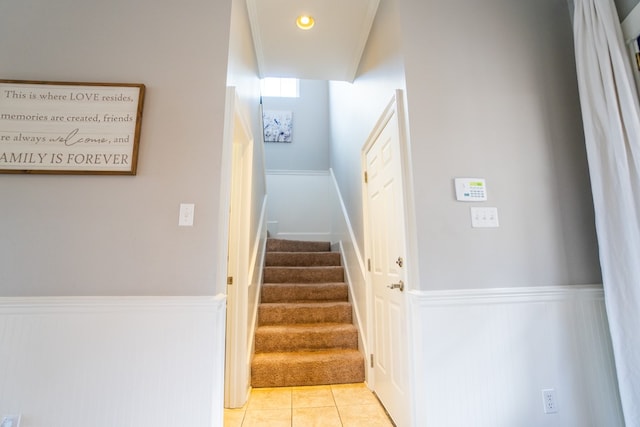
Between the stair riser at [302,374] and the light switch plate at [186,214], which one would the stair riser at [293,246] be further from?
the light switch plate at [186,214]

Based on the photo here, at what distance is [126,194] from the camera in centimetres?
140

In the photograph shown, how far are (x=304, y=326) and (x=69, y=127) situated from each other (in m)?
2.24

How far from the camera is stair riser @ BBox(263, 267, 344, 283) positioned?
10.4ft

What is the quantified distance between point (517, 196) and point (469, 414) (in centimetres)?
115

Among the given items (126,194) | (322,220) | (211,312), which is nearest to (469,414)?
(211,312)

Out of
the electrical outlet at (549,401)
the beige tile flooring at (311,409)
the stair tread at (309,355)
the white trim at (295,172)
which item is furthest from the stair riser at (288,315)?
the white trim at (295,172)

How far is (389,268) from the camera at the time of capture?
193cm

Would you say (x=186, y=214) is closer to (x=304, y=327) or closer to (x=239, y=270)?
(x=239, y=270)

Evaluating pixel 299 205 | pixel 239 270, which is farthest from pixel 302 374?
pixel 299 205

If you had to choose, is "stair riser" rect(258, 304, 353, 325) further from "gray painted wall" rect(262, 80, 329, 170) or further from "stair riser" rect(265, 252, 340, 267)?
"gray painted wall" rect(262, 80, 329, 170)

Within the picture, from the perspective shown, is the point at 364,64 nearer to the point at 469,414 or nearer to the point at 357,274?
the point at 357,274

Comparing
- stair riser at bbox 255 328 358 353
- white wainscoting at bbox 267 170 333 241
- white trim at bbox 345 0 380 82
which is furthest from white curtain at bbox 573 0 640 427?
white wainscoting at bbox 267 170 333 241

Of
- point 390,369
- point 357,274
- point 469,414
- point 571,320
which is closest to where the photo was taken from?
point 469,414

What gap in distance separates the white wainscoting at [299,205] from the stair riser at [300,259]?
1.19m
